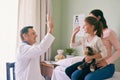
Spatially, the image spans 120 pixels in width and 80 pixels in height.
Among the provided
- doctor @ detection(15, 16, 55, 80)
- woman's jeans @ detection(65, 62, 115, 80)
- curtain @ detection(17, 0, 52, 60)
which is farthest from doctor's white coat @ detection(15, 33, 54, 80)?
curtain @ detection(17, 0, 52, 60)

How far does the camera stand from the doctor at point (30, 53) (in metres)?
2.24

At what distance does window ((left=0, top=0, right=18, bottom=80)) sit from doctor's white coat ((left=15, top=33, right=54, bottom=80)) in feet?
3.03

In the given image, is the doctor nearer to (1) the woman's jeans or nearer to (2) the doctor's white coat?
(2) the doctor's white coat

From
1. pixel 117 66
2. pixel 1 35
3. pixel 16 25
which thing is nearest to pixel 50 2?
pixel 16 25

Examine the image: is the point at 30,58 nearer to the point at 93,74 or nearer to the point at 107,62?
the point at 93,74

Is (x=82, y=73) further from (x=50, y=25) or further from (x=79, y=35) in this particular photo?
(x=79, y=35)

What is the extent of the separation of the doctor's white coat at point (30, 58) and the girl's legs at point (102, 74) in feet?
1.82

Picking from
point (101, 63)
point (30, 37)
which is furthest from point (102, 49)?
point (30, 37)

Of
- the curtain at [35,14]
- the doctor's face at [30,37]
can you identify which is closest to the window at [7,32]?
the curtain at [35,14]

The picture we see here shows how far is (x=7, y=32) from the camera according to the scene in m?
3.19

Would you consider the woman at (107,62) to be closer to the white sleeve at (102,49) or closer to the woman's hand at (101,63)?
the woman's hand at (101,63)

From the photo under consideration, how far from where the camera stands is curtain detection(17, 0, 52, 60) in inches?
124

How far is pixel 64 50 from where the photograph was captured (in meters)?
3.58

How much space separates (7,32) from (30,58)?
1064mm
